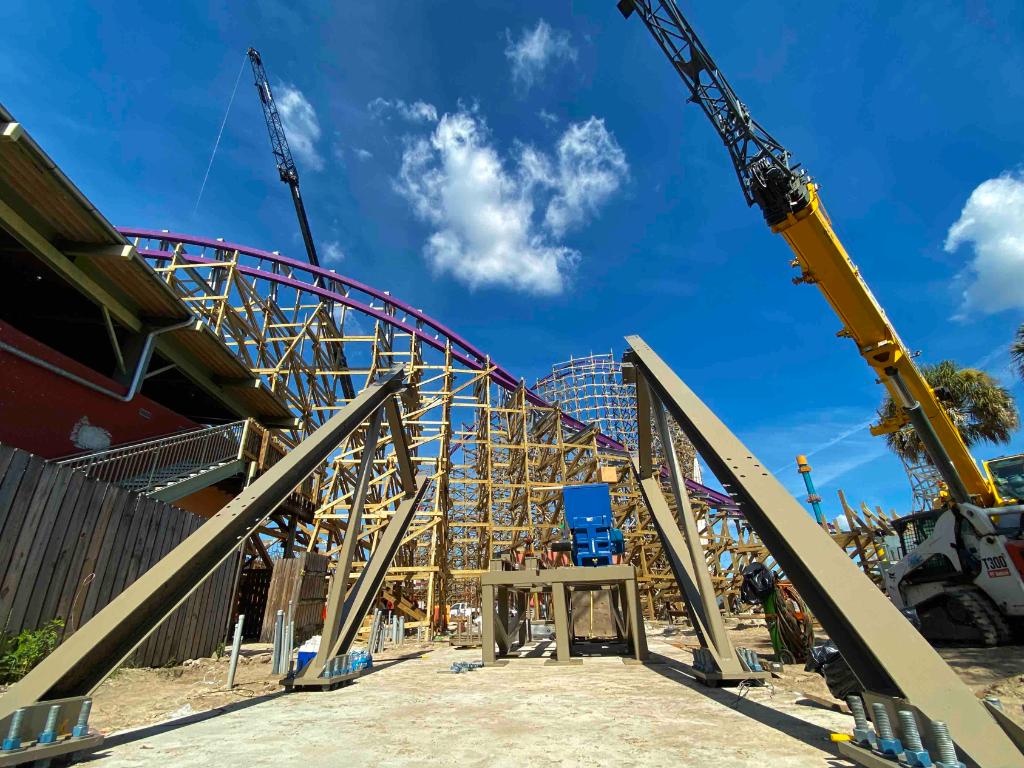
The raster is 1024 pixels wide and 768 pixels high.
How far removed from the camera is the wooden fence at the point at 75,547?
535 centimetres

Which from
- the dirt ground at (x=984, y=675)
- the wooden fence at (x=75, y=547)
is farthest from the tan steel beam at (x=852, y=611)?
the wooden fence at (x=75, y=547)

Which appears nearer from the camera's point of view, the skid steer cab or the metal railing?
the skid steer cab

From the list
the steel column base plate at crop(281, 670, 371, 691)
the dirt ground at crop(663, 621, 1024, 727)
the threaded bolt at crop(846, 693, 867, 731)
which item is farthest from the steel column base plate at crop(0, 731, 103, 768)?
the dirt ground at crop(663, 621, 1024, 727)

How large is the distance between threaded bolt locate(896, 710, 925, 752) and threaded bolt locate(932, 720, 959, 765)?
2.4 inches

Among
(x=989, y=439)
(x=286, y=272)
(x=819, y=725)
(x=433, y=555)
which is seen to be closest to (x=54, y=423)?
(x=433, y=555)

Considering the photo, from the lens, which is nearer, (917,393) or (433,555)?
(917,393)

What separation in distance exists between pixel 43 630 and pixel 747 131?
52.8 ft

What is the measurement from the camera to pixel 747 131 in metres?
12.5

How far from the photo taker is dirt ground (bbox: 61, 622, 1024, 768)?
8.33ft

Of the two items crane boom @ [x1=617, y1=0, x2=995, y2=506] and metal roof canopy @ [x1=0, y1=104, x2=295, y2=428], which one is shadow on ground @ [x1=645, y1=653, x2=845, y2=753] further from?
metal roof canopy @ [x1=0, y1=104, x2=295, y2=428]

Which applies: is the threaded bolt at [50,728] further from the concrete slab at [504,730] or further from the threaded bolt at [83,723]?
the concrete slab at [504,730]

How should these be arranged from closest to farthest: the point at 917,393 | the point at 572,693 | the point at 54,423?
the point at 572,693
the point at 54,423
the point at 917,393

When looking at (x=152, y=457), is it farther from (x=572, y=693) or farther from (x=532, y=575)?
(x=572, y=693)

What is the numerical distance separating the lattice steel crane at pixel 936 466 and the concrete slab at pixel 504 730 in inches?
261
